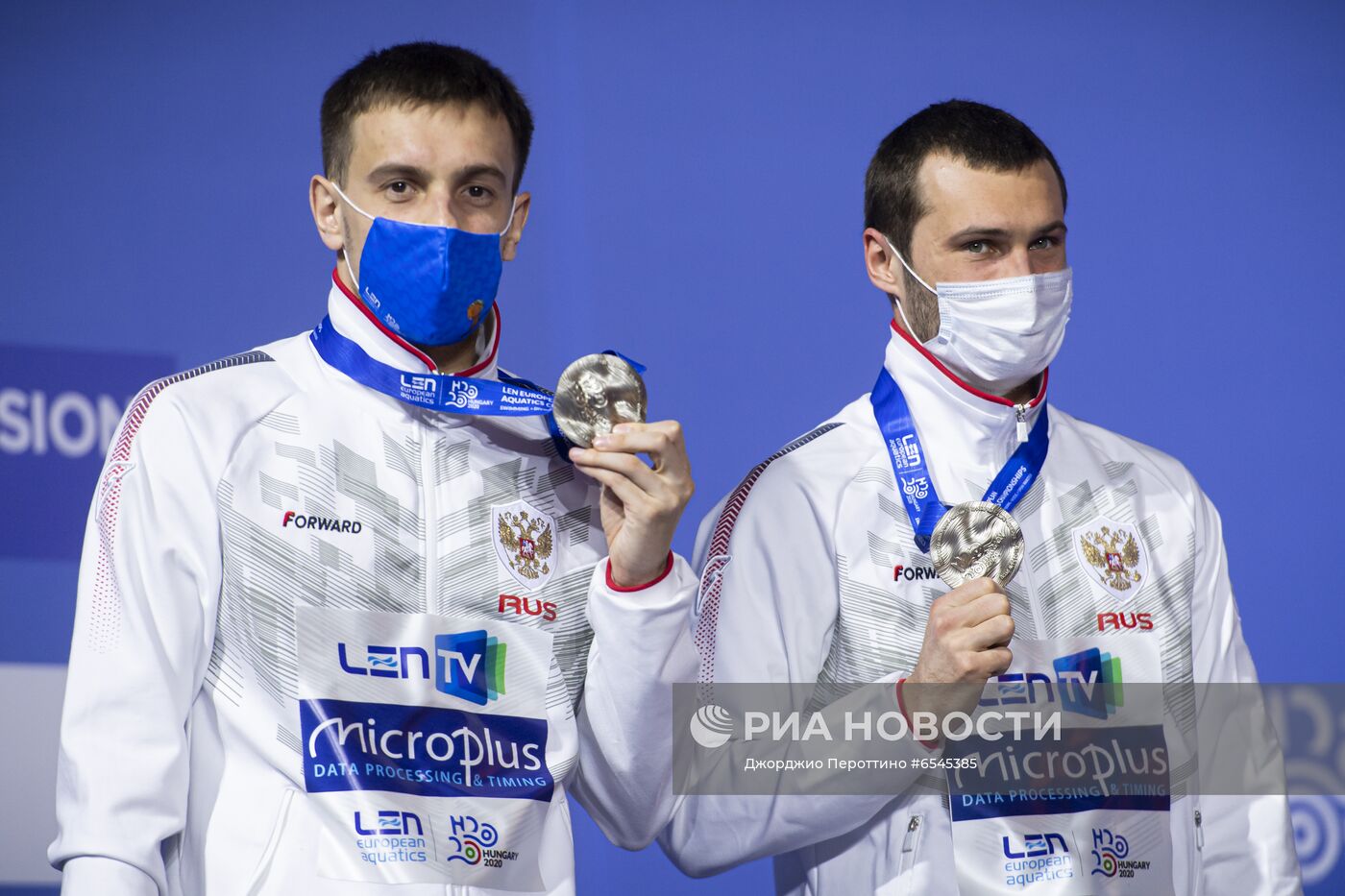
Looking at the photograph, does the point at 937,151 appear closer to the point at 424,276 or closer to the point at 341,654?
the point at 424,276

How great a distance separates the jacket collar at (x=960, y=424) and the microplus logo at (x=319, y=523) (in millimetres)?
872

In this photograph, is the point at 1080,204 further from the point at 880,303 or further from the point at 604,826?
the point at 604,826

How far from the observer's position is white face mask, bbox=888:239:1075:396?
2.42 meters

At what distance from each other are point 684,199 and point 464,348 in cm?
130

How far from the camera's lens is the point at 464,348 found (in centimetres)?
220

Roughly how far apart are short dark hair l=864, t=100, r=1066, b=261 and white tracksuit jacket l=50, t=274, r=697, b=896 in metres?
0.77

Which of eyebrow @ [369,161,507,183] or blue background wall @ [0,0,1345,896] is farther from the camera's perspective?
blue background wall @ [0,0,1345,896]

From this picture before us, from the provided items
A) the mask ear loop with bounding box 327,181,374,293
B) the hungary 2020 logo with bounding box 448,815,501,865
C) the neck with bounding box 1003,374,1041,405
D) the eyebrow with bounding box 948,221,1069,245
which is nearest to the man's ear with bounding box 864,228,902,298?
the eyebrow with bounding box 948,221,1069,245

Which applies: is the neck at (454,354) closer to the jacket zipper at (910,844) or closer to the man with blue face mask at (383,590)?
the man with blue face mask at (383,590)

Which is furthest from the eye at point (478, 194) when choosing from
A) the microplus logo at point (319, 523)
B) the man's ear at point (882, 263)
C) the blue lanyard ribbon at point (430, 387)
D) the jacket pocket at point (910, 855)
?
the jacket pocket at point (910, 855)

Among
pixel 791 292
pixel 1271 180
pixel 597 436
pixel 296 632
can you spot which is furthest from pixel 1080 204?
pixel 296 632

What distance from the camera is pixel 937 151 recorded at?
254 cm

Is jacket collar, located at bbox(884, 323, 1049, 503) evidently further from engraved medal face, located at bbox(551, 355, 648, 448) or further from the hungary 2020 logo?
the hungary 2020 logo

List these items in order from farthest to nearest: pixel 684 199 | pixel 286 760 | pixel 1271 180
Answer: pixel 1271 180 → pixel 684 199 → pixel 286 760
